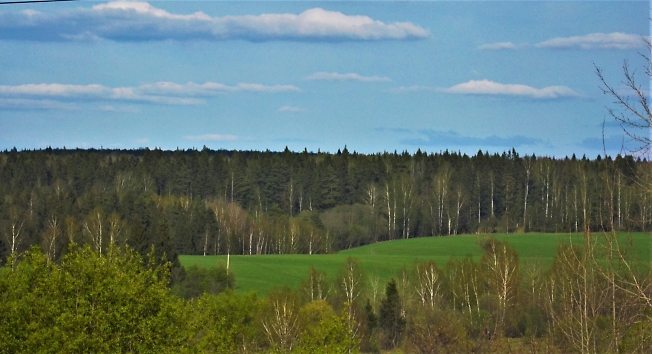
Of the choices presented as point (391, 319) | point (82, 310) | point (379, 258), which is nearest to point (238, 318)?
point (391, 319)

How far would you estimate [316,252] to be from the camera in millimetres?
103750

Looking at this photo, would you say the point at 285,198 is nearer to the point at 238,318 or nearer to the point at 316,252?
the point at 316,252

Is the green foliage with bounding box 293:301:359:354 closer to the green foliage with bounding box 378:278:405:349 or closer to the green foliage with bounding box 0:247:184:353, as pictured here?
the green foliage with bounding box 0:247:184:353

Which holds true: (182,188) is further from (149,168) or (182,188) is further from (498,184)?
(498,184)

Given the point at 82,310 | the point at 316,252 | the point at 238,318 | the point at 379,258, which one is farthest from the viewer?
the point at 316,252

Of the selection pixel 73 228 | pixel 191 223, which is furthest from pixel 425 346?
pixel 191 223

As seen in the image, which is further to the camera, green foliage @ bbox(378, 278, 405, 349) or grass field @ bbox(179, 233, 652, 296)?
grass field @ bbox(179, 233, 652, 296)

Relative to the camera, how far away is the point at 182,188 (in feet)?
449

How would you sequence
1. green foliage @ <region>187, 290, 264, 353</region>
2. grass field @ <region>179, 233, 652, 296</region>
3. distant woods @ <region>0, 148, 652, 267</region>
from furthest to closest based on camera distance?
distant woods @ <region>0, 148, 652, 267</region> < grass field @ <region>179, 233, 652, 296</region> < green foliage @ <region>187, 290, 264, 353</region>

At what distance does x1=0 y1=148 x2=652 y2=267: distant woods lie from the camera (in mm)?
97812

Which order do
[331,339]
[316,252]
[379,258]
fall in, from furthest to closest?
1. [316,252]
2. [379,258]
3. [331,339]

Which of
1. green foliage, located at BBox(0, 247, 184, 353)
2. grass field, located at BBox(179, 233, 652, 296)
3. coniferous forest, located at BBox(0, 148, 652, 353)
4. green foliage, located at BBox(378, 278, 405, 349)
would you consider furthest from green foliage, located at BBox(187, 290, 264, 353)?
grass field, located at BBox(179, 233, 652, 296)

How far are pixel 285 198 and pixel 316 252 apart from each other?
29955mm

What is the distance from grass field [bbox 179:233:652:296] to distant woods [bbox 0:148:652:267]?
5.93m
